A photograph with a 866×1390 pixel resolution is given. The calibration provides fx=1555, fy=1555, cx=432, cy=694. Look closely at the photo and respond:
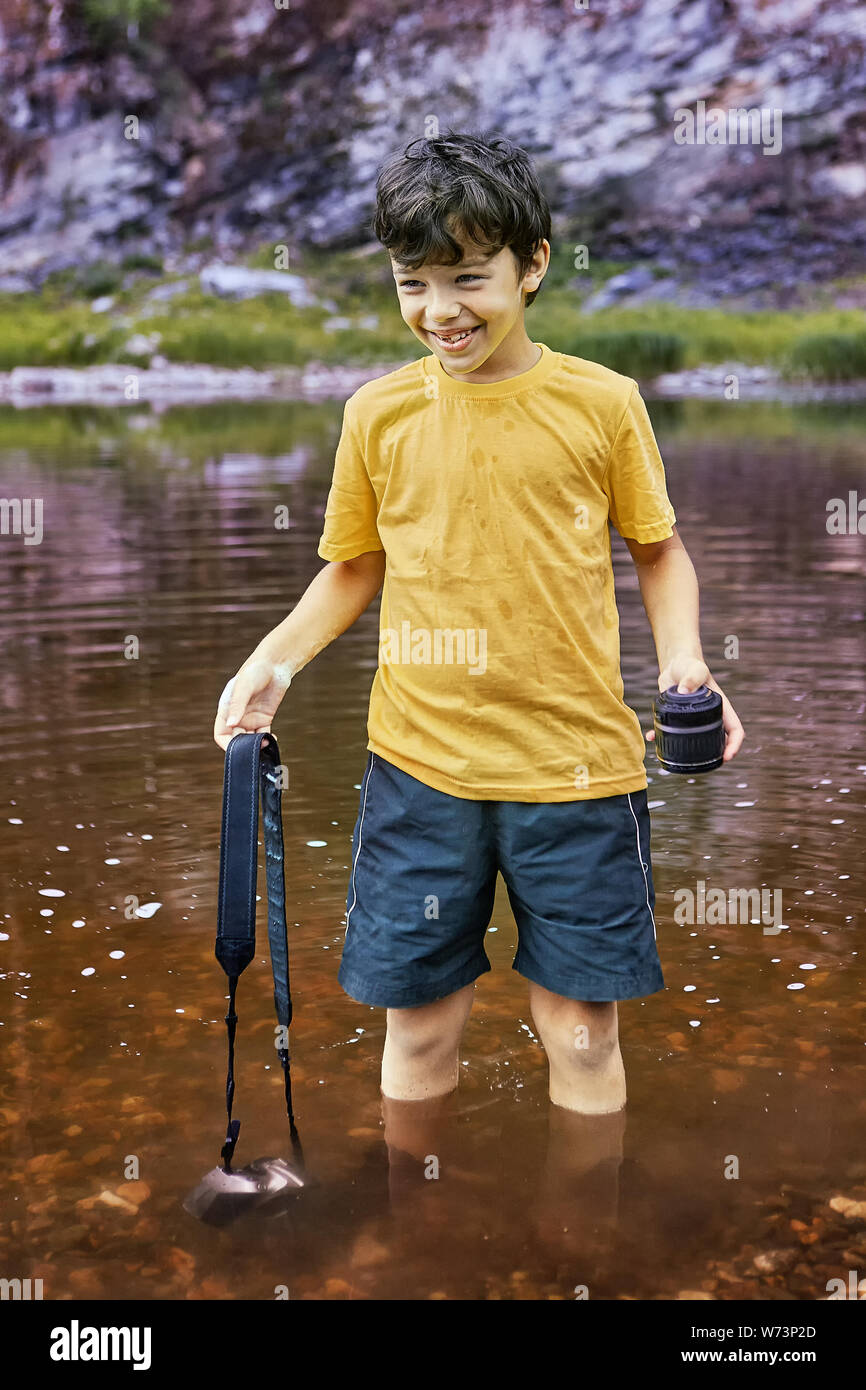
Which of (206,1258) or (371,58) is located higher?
(371,58)

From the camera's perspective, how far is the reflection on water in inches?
101

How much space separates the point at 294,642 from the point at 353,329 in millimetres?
32579

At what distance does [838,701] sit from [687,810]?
1495 millimetres

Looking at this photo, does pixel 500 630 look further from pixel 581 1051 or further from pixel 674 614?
pixel 581 1051

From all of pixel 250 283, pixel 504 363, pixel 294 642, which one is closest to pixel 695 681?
pixel 504 363

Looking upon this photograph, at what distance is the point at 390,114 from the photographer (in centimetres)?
4003

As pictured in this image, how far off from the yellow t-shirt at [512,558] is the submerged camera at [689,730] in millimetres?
135

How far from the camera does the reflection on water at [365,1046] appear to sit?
8.41ft

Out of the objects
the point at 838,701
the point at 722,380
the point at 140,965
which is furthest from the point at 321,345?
the point at 140,965

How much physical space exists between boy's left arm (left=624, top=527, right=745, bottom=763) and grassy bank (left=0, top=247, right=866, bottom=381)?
28.8 m

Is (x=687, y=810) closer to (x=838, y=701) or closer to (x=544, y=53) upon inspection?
(x=838, y=701)

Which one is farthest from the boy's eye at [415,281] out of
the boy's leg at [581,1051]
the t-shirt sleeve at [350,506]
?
the boy's leg at [581,1051]
